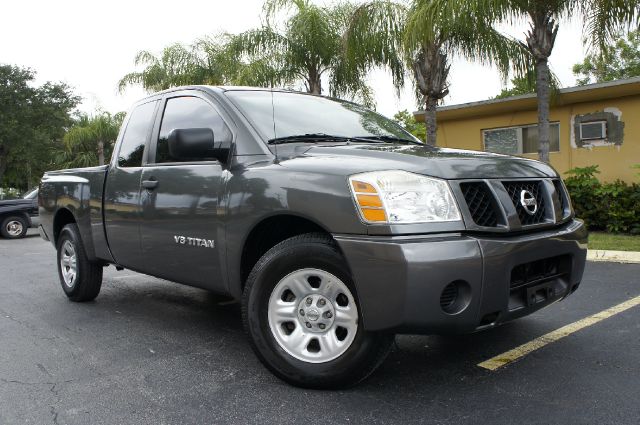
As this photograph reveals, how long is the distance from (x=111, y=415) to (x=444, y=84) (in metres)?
10.8

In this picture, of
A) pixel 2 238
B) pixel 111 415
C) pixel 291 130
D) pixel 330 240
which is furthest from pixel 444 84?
pixel 2 238

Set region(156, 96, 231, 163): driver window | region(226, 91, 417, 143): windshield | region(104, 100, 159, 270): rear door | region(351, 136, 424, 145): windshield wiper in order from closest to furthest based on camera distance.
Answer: region(226, 91, 417, 143): windshield, region(156, 96, 231, 163): driver window, region(351, 136, 424, 145): windshield wiper, region(104, 100, 159, 270): rear door

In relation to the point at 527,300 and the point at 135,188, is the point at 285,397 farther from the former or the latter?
the point at 135,188

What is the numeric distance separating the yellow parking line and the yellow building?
718 centimetres

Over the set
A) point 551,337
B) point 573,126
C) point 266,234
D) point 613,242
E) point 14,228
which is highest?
point 573,126

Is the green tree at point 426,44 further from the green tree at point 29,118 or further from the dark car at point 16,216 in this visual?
the green tree at point 29,118

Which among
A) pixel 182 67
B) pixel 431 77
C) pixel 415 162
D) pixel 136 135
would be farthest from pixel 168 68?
pixel 415 162

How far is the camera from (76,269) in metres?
5.45

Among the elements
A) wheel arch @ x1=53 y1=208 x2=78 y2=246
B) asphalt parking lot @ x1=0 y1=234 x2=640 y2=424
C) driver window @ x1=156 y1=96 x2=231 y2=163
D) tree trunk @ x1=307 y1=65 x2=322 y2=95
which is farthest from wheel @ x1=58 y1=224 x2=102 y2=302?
tree trunk @ x1=307 y1=65 x2=322 y2=95

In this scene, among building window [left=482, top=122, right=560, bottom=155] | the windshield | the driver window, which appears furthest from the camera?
building window [left=482, top=122, right=560, bottom=155]

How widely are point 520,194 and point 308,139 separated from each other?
140cm

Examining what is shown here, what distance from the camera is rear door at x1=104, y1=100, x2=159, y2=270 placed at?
4418 mm

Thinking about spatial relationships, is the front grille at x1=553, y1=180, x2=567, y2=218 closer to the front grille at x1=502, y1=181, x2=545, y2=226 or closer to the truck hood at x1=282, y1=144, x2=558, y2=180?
the truck hood at x1=282, y1=144, x2=558, y2=180

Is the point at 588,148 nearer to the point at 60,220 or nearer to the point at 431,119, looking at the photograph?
the point at 431,119
